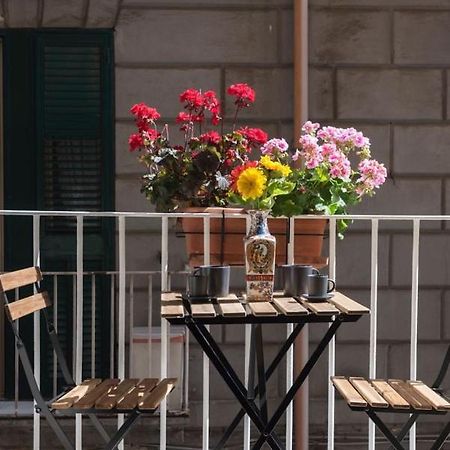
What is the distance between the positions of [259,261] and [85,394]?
82cm

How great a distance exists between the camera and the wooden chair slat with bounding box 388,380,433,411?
3.23 m

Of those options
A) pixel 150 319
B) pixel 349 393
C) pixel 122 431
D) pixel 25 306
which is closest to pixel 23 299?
pixel 25 306

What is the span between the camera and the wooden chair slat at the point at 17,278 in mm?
3404

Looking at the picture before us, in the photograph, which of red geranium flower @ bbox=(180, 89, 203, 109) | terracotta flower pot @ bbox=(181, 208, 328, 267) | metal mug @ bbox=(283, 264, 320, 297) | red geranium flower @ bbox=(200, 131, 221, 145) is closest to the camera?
metal mug @ bbox=(283, 264, 320, 297)

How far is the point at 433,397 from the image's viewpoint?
3.38 meters

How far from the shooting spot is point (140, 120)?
4.11 metres

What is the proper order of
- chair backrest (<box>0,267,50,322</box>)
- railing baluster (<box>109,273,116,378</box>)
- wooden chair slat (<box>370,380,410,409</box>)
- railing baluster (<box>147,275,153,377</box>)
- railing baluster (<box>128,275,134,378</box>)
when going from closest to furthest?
1. wooden chair slat (<box>370,380,410,409</box>)
2. chair backrest (<box>0,267,50,322</box>)
3. railing baluster (<box>147,275,153,377</box>)
4. railing baluster (<box>128,275,134,378</box>)
5. railing baluster (<box>109,273,116,378</box>)

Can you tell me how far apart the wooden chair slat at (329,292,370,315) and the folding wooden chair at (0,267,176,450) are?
0.73 m

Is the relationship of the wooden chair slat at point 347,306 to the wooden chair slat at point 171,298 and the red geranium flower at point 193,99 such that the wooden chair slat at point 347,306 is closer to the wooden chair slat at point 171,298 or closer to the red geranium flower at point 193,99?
the wooden chair slat at point 171,298

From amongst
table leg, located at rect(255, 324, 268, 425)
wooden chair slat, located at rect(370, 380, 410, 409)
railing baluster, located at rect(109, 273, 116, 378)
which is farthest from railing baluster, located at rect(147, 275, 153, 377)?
wooden chair slat, located at rect(370, 380, 410, 409)

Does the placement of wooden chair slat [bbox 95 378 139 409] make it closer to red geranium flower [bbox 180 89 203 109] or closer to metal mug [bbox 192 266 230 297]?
metal mug [bbox 192 266 230 297]

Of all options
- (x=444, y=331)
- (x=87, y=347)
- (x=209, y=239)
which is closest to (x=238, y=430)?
(x=87, y=347)

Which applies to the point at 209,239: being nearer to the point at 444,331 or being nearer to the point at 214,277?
the point at 214,277

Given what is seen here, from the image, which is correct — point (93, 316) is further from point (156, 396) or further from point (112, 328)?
point (156, 396)
